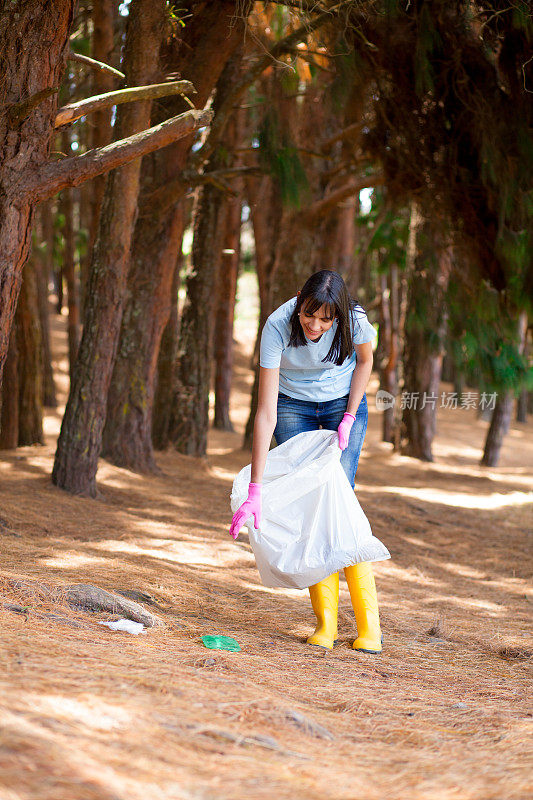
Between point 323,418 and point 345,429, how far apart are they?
151 millimetres

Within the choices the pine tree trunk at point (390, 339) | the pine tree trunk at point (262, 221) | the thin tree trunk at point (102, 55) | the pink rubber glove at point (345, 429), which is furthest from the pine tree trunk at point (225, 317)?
the pink rubber glove at point (345, 429)

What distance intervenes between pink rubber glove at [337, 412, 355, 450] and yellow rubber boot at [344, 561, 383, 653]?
485 millimetres

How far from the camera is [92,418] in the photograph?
5.60m

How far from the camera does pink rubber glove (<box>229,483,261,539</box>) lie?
10.1ft

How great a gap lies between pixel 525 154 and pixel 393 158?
155cm

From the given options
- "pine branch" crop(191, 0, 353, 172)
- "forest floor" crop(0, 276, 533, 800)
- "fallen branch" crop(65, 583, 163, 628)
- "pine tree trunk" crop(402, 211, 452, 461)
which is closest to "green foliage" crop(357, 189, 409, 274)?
"pine tree trunk" crop(402, 211, 452, 461)

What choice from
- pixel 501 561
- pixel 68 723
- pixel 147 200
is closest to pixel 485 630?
pixel 501 561

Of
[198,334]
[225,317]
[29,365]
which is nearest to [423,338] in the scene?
[198,334]

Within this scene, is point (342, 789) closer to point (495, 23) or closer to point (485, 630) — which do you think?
point (485, 630)

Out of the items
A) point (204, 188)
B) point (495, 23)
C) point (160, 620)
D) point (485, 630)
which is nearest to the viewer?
point (160, 620)

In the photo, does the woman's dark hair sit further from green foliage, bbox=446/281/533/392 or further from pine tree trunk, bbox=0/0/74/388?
green foliage, bbox=446/281/533/392

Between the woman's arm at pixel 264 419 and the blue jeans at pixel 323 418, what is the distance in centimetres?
18

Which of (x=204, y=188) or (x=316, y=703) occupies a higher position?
(x=204, y=188)

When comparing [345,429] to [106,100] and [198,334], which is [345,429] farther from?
[198,334]
